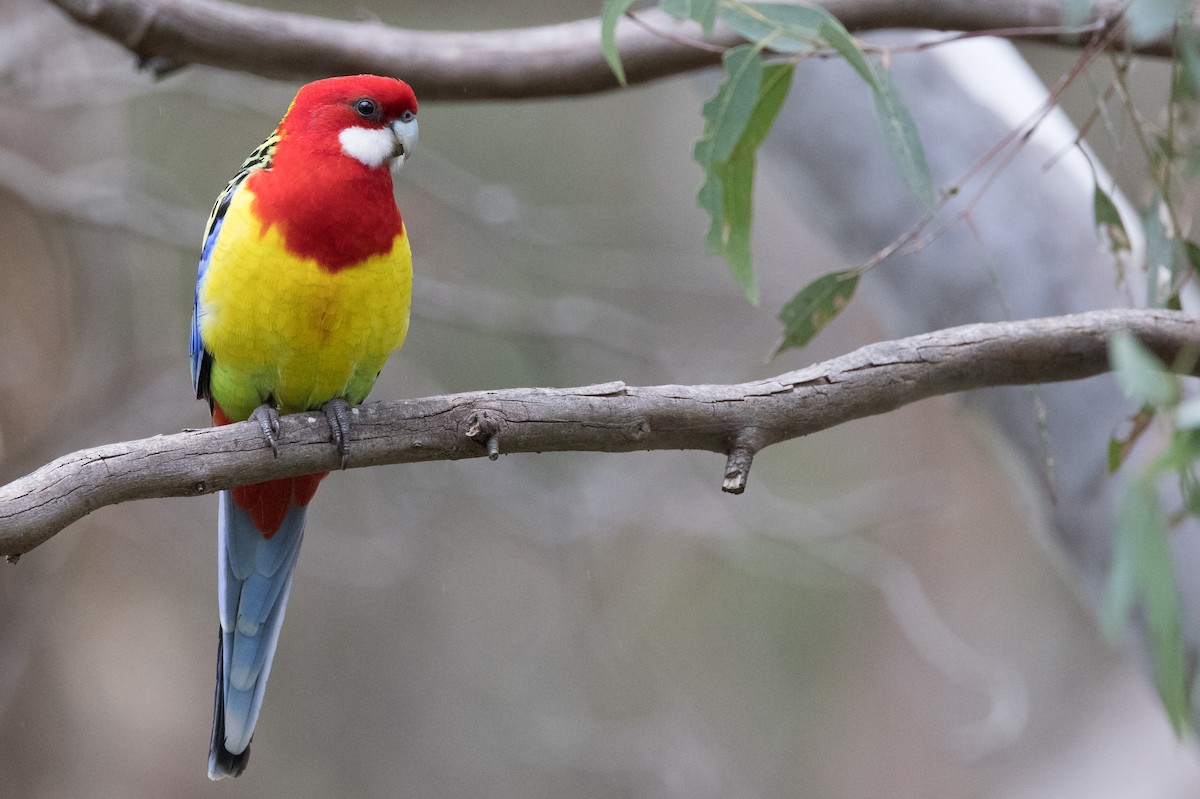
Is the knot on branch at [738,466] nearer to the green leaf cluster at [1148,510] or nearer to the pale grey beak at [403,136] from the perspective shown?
the green leaf cluster at [1148,510]

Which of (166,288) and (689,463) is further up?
(166,288)

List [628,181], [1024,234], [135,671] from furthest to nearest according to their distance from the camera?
[628,181], [135,671], [1024,234]

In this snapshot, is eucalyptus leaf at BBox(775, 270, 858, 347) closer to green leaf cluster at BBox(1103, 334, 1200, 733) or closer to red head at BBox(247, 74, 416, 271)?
red head at BBox(247, 74, 416, 271)

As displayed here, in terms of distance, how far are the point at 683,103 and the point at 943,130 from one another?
419cm

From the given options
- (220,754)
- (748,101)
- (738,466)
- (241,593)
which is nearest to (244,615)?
(241,593)

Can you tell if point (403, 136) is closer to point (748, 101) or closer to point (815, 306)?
point (748, 101)

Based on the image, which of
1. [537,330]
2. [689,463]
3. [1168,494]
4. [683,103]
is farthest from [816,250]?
[1168,494]

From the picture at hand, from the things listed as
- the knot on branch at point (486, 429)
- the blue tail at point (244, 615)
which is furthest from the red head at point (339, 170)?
the blue tail at point (244, 615)

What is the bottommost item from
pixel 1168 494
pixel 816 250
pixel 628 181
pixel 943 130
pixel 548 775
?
pixel 548 775

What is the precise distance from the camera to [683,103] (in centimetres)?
751

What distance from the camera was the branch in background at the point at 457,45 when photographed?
2.60m

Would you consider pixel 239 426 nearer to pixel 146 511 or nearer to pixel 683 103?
pixel 146 511

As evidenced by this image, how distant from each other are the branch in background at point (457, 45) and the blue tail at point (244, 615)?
3.52ft

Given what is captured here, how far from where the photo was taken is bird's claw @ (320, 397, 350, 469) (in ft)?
6.23
